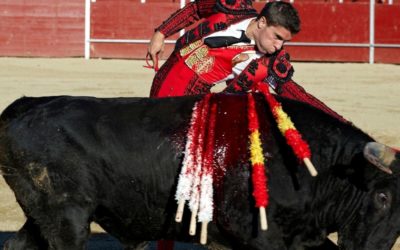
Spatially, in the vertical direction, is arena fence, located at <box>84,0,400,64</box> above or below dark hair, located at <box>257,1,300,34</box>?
below

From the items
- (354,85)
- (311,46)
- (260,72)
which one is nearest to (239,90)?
(260,72)

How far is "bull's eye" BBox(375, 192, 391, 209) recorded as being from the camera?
3.20 m

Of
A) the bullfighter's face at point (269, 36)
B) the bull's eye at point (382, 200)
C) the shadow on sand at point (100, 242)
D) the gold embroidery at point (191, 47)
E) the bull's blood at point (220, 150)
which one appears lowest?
the shadow on sand at point (100, 242)

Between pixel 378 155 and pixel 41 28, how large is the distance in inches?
421

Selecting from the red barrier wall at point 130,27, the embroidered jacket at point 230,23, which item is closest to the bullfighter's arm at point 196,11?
the embroidered jacket at point 230,23

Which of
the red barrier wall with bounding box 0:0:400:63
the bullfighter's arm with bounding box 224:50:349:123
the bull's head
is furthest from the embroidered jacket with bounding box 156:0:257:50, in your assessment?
the red barrier wall with bounding box 0:0:400:63

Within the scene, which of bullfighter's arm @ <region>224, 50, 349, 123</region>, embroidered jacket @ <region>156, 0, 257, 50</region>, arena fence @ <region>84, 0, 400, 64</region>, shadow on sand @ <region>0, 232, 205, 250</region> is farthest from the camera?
arena fence @ <region>84, 0, 400, 64</region>

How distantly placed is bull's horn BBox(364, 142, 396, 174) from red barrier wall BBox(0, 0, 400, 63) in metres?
10.3

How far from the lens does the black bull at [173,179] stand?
3156 millimetres

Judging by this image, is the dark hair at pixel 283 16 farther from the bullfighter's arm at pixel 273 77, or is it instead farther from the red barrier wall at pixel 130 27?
the red barrier wall at pixel 130 27

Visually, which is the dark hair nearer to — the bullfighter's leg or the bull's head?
the bull's head

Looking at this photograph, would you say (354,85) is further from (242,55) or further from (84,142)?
(84,142)

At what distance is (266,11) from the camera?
3.52 metres

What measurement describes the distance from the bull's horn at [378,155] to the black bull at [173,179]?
0.52 feet
